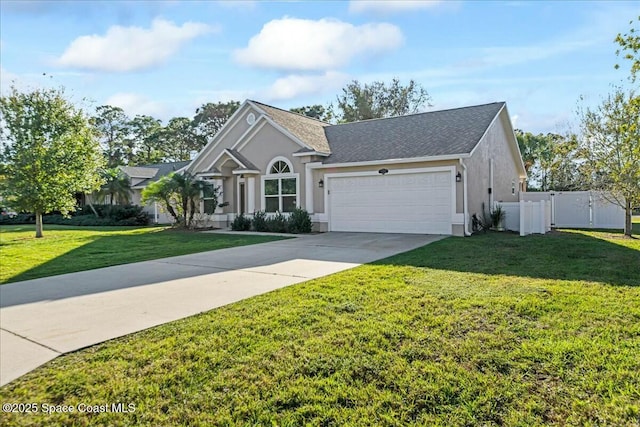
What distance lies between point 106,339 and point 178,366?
4.06ft

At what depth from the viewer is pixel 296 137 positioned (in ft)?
58.5

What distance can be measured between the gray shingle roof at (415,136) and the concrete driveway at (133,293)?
556 cm

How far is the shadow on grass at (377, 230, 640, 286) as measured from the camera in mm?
7461

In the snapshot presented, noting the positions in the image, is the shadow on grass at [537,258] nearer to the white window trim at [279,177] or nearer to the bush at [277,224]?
the bush at [277,224]

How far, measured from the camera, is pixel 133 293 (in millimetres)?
6465

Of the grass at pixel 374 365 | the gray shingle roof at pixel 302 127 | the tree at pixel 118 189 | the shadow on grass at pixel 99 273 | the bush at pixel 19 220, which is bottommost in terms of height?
the grass at pixel 374 365

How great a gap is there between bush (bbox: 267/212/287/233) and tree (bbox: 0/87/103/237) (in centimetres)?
828

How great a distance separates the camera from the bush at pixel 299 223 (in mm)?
16891

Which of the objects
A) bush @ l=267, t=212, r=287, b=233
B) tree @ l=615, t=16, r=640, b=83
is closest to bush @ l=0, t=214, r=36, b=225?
bush @ l=267, t=212, r=287, b=233

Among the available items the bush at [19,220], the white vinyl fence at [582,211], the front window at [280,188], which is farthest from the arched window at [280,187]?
the bush at [19,220]

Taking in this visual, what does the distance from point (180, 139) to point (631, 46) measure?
52315 mm

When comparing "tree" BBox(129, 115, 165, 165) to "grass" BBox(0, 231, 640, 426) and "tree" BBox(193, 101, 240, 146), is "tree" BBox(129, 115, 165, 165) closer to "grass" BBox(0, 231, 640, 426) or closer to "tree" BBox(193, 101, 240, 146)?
"tree" BBox(193, 101, 240, 146)

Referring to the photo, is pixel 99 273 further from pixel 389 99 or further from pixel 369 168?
pixel 389 99

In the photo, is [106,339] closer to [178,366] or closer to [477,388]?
[178,366]
